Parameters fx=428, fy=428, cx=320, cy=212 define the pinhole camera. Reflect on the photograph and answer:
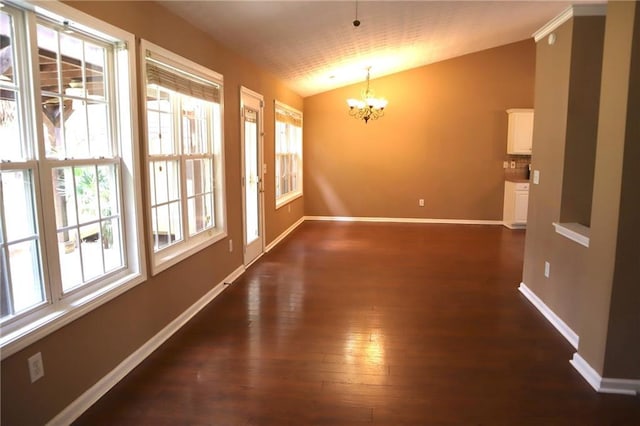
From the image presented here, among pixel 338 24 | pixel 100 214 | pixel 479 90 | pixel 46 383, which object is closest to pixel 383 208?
pixel 479 90

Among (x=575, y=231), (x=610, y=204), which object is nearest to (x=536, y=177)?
(x=575, y=231)

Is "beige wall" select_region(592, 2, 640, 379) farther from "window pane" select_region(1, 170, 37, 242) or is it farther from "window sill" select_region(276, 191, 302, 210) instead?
"window sill" select_region(276, 191, 302, 210)

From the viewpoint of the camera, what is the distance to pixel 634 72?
7.68 ft

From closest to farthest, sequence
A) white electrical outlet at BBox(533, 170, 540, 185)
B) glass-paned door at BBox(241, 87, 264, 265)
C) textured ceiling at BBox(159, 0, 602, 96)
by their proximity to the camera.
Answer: textured ceiling at BBox(159, 0, 602, 96)
white electrical outlet at BBox(533, 170, 540, 185)
glass-paned door at BBox(241, 87, 264, 265)

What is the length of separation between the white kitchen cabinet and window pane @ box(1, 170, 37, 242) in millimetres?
7475

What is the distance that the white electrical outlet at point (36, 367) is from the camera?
2.00 meters

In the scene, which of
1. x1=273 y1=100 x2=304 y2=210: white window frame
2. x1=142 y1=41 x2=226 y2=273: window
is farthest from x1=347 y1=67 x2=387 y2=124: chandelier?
x1=142 y1=41 x2=226 y2=273: window

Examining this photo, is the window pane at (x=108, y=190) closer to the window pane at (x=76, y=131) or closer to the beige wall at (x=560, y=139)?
the window pane at (x=76, y=131)

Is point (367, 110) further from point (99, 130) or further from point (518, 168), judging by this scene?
point (99, 130)

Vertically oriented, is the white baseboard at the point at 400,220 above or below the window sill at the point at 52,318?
below

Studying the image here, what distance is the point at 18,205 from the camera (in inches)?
79.1

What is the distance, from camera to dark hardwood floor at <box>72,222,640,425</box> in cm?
233

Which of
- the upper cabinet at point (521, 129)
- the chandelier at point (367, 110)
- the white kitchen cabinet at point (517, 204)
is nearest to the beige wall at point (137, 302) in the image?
the chandelier at point (367, 110)

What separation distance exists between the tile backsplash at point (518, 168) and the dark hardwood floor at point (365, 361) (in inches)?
147
